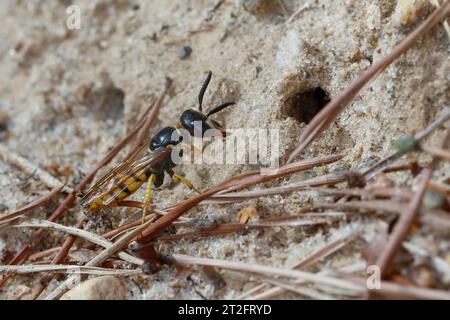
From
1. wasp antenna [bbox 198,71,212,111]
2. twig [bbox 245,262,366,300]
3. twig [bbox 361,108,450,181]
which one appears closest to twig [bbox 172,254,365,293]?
twig [bbox 245,262,366,300]

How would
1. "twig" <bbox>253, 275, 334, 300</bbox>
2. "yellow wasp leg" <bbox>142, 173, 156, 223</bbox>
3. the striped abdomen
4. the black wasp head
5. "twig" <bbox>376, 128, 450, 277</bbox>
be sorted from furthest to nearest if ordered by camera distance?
the black wasp head < the striped abdomen < "yellow wasp leg" <bbox>142, 173, 156, 223</bbox> < "twig" <bbox>253, 275, 334, 300</bbox> < "twig" <bbox>376, 128, 450, 277</bbox>

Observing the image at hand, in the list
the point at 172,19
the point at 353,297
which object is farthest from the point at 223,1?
the point at 353,297

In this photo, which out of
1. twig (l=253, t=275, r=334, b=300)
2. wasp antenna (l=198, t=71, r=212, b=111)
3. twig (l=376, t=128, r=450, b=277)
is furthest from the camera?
wasp antenna (l=198, t=71, r=212, b=111)

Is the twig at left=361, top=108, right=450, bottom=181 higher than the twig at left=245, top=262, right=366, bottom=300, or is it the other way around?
the twig at left=361, top=108, right=450, bottom=181

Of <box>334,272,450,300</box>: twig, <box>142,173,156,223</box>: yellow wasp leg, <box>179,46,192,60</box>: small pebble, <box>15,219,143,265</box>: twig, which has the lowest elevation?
<box>334,272,450,300</box>: twig

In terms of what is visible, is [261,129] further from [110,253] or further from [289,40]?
[110,253]

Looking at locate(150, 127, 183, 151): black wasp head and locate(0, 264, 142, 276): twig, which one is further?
locate(150, 127, 183, 151): black wasp head

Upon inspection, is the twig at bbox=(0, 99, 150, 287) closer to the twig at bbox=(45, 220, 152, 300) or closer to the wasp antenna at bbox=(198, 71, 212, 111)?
the twig at bbox=(45, 220, 152, 300)
